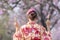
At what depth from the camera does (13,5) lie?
2318 mm

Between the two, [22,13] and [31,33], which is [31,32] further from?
[22,13]

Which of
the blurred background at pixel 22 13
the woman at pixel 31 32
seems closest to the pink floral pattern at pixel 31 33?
the woman at pixel 31 32

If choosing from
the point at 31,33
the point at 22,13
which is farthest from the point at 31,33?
the point at 22,13

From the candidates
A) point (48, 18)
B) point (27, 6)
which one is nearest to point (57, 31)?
point (48, 18)

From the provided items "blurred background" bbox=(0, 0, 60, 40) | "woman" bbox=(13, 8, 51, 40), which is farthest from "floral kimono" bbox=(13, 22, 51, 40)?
"blurred background" bbox=(0, 0, 60, 40)

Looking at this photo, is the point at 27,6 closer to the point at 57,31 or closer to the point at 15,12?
the point at 15,12

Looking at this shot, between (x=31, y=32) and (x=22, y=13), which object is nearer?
(x=31, y=32)

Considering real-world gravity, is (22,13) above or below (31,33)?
above

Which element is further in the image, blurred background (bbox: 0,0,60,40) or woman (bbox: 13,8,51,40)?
blurred background (bbox: 0,0,60,40)

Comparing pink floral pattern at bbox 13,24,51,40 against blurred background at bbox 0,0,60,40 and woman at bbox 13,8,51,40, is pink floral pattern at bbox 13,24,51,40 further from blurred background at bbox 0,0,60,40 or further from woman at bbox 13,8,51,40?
blurred background at bbox 0,0,60,40

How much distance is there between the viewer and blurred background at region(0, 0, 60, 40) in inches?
88.1

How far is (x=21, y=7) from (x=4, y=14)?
0.20 m

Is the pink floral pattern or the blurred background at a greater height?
the blurred background

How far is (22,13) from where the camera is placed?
229cm
